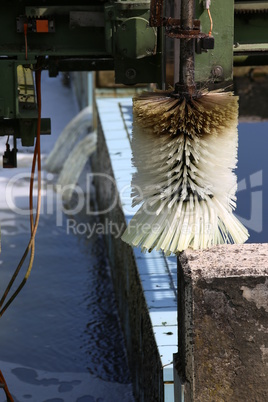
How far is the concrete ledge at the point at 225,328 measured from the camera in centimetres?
351

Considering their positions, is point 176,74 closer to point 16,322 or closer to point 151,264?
point 151,264

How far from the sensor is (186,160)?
3.75 m

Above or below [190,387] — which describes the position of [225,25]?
above

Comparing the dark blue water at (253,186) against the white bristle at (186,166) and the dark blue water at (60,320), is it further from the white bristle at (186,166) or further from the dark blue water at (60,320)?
the white bristle at (186,166)

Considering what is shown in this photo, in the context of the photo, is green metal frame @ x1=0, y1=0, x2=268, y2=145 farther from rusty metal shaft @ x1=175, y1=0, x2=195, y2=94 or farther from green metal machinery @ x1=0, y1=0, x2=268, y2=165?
rusty metal shaft @ x1=175, y1=0, x2=195, y2=94

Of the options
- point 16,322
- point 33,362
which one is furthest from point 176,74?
point 16,322

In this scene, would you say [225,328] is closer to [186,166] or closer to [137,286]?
[186,166]

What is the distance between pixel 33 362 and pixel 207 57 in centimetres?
477

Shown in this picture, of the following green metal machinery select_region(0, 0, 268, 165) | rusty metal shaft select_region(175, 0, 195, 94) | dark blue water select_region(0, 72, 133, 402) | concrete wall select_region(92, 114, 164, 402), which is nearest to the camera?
rusty metal shaft select_region(175, 0, 195, 94)

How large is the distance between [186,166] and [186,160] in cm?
6

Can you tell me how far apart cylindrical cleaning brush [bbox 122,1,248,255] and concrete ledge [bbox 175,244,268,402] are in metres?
0.23

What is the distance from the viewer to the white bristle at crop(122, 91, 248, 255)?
12.3 feet

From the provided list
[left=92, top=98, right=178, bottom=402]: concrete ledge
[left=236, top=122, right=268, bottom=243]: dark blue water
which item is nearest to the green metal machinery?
[left=92, top=98, right=178, bottom=402]: concrete ledge

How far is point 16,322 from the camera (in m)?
9.75
